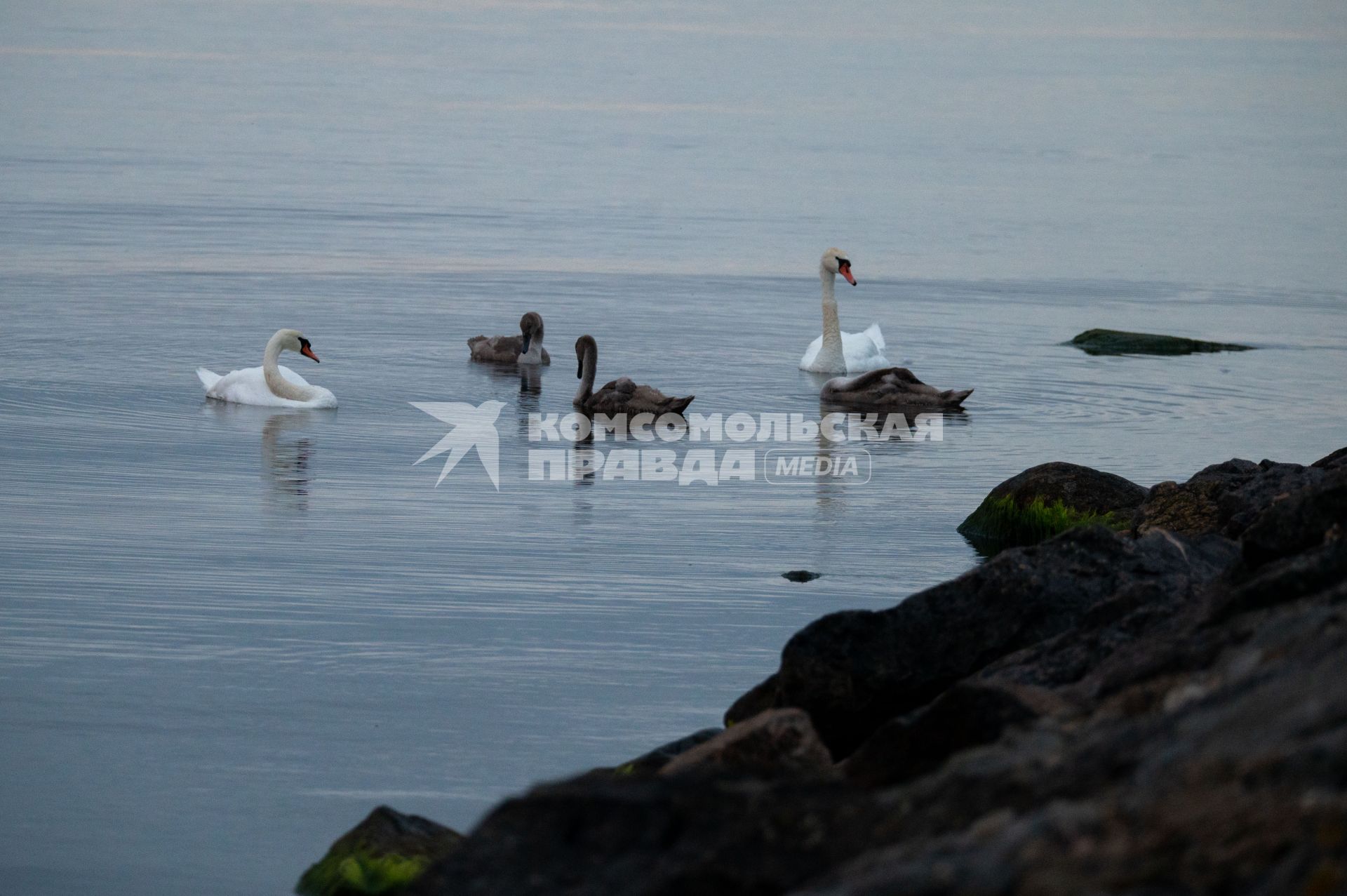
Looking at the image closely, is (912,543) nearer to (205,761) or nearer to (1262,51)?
(205,761)

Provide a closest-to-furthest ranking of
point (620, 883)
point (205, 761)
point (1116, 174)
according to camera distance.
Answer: point (620, 883) < point (205, 761) < point (1116, 174)

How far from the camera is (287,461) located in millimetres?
15711

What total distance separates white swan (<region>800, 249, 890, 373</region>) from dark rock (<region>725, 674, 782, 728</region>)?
13166mm

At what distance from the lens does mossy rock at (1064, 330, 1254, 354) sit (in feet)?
76.8

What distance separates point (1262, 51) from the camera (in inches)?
4823

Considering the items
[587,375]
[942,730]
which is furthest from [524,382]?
[942,730]

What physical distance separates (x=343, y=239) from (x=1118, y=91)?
66490 millimetres

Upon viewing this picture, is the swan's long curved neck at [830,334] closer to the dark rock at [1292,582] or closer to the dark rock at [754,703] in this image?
→ the dark rock at [754,703]

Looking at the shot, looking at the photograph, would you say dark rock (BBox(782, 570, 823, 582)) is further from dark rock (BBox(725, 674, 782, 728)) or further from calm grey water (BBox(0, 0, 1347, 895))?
dark rock (BBox(725, 674, 782, 728))

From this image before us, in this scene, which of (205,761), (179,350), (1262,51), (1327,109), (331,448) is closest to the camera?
(205,761)

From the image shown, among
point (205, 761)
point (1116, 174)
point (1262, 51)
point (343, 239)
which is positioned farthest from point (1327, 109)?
point (205, 761)

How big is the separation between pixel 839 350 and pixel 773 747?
15982 millimetres

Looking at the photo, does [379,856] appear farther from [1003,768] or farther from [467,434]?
[467,434]

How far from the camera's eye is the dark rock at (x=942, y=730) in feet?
18.3
